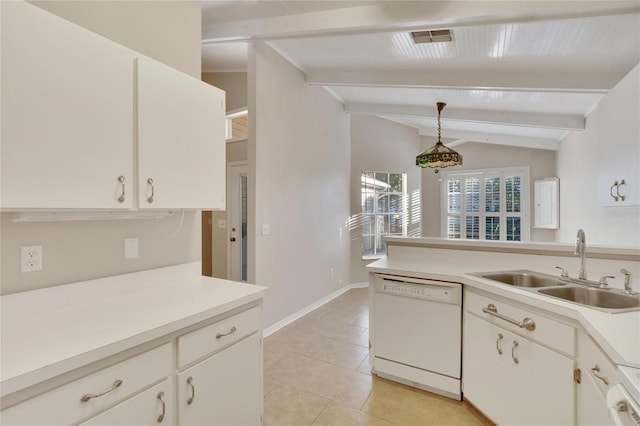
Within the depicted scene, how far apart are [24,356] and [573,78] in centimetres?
433

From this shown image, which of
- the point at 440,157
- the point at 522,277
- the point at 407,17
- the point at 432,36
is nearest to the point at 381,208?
the point at 440,157

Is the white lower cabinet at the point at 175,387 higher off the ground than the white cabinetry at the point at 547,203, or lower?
lower

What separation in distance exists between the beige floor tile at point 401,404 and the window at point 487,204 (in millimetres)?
4943

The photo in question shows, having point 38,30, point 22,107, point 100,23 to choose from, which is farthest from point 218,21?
point 22,107

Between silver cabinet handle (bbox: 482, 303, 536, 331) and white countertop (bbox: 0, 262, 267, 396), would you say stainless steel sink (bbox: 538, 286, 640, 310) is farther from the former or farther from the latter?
white countertop (bbox: 0, 262, 267, 396)

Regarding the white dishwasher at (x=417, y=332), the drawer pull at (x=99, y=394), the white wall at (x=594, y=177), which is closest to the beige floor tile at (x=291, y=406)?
the white dishwasher at (x=417, y=332)

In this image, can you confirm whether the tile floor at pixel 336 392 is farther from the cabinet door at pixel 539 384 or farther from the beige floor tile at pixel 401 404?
the cabinet door at pixel 539 384

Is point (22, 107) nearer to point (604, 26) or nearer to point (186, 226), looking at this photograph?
point (186, 226)

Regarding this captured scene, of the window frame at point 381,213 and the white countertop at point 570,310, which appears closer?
the white countertop at point 570,310

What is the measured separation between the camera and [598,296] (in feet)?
5.91

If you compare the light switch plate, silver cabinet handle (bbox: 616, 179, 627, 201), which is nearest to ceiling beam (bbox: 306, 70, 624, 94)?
silver cabinet handle (bbox: 616, 179, 627, 201)

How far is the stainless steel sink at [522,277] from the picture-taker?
214 centimetres

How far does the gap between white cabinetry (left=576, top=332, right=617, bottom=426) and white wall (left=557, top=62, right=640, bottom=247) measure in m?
1.46

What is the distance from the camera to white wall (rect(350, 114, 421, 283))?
5891 mm
